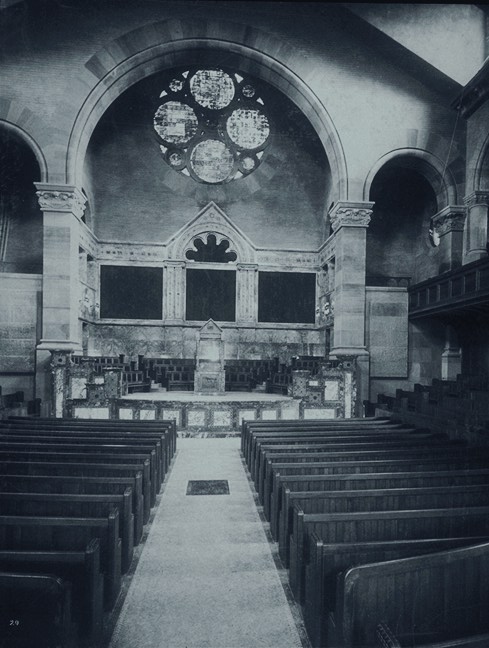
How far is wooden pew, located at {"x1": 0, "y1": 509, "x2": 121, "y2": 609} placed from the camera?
2613 mm

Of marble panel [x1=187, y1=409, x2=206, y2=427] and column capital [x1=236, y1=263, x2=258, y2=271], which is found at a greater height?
column capital [x1=236, y1=263, x2=258, y2=271]

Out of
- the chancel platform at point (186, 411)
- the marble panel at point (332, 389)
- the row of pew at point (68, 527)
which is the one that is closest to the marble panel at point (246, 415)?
the chancel platform at point (186, 411)

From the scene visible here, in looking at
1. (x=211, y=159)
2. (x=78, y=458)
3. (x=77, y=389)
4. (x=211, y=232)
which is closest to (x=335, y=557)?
(x=78, y=458)

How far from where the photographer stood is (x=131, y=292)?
16344 mm

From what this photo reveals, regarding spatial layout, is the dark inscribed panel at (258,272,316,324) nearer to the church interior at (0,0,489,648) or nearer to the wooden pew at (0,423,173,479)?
the church interior at (0,0,489,648)

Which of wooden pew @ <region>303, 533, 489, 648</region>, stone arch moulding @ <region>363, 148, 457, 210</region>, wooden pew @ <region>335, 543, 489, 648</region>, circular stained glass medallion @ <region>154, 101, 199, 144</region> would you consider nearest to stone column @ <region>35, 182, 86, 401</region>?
circular stained glass medallion @ <region>154, 101, 199, 144</region>

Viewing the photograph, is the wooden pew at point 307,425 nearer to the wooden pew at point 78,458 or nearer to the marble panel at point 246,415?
the wooden pew at point 78,458

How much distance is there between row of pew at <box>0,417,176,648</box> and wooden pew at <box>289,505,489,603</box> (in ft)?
3.84

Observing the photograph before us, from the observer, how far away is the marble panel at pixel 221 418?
374 inches

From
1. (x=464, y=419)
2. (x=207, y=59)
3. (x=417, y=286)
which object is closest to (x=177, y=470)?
(x=464, y=419)

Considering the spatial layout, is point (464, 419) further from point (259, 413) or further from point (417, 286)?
point (417, 286)

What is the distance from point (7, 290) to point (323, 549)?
12.1 meters

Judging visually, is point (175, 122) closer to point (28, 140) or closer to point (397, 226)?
point (28, 140)

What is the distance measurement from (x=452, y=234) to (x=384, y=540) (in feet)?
39.3
